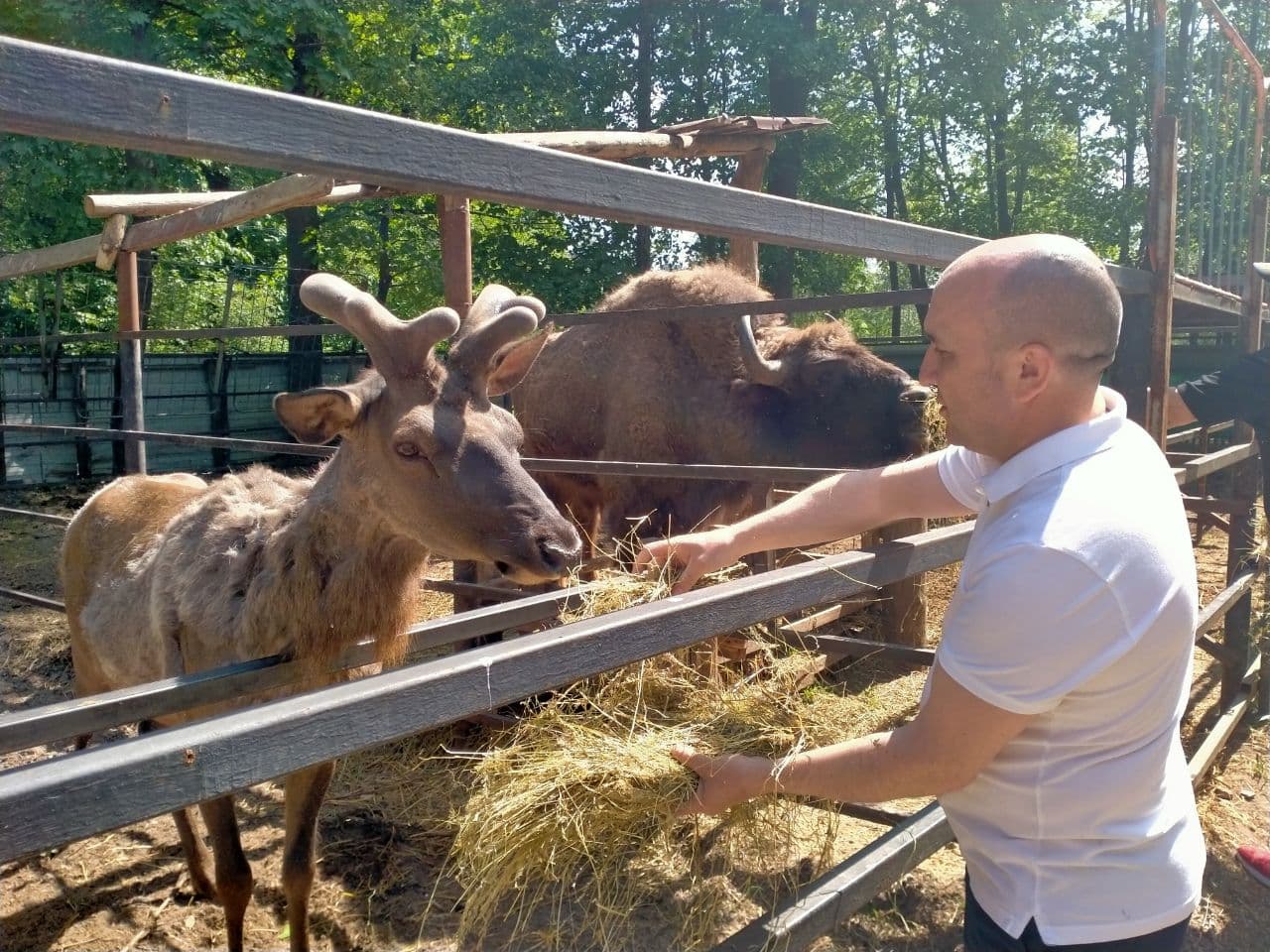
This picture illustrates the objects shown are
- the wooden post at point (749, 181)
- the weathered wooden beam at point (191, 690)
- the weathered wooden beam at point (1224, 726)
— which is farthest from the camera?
the wooden post at point (749, 181)

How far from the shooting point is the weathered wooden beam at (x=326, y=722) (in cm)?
114

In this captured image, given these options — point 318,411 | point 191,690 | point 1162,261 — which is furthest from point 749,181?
point 191,690

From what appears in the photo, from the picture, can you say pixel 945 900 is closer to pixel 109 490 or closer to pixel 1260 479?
pixel 1260 479

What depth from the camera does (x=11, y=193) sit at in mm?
13078

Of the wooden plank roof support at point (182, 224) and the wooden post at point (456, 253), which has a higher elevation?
the wooden plank roof support at point (182, 224)

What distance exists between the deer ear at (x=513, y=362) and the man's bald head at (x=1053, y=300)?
7.06 ft

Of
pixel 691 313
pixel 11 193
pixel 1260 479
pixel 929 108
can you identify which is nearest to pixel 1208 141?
pixel 1260 479

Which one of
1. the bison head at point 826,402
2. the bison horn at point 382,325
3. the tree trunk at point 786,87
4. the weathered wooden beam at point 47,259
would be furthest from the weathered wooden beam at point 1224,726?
the tree trunk at point 786,87

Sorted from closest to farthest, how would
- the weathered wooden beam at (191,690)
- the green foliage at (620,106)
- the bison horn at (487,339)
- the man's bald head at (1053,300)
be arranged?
1. the weathered wooden beam at (191,690)
2. the man's bald head at (1053,300)
3. the bison horn at (487,339)
4. the green foliage at (620,106)

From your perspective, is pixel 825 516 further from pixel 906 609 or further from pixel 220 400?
pixel 220 400

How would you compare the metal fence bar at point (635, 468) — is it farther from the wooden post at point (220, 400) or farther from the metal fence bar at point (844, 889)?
the wooden post at point (220, 400)

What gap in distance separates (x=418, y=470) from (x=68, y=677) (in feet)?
18.1

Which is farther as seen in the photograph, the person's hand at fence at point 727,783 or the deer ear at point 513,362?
the deer ear at point 513,362

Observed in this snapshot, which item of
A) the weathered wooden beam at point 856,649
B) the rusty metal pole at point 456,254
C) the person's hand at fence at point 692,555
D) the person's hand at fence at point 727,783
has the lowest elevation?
the weathered wooden beam at point 856,649
